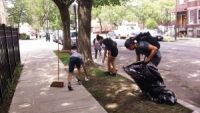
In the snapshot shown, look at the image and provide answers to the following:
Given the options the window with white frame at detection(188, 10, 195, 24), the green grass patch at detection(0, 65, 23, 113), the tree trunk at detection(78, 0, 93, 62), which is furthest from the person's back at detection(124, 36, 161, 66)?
the window with white frame at detection(188, 10, 195, 24)

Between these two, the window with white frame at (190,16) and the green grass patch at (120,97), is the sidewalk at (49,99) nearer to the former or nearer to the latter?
the green grass patch at (120,97)

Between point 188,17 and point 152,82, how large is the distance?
123 ft

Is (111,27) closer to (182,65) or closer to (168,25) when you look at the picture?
(168,25)

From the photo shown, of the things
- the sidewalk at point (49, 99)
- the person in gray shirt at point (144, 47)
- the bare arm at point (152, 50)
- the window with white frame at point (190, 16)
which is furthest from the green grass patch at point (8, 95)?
the window with white frame at point (190, 16)

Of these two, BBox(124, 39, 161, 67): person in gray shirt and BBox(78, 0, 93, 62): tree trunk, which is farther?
BBox(78, 0, 93, 62): tree trunk

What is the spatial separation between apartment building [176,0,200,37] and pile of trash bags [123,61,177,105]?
34.1 metres

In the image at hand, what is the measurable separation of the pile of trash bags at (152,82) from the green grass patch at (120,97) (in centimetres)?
15

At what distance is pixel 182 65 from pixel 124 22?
65.0 m

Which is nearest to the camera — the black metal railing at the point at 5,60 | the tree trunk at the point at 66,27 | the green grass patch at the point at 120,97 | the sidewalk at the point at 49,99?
the green grass patch at the point at 120,97

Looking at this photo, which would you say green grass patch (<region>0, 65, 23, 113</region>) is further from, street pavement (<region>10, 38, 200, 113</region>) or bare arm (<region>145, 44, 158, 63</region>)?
bare arm (<region>145, 44, 158, 63</region>)

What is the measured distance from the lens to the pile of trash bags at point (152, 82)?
296 inches

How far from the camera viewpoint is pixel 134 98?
824cm

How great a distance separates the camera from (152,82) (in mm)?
7742

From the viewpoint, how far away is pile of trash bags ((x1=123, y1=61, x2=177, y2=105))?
752cm
